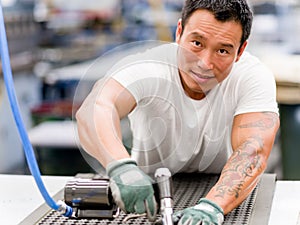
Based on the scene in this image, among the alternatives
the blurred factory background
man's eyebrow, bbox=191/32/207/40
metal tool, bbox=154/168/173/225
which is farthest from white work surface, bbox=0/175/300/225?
the blurred factory background

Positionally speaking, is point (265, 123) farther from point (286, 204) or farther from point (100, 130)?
point (100, 130)

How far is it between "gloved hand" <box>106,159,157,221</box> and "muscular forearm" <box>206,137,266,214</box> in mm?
257

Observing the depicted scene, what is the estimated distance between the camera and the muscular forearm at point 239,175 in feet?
4.59

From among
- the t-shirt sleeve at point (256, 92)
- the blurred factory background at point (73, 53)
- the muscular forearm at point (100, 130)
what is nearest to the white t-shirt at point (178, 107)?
the t-shirt sleeve at point (256, 92)

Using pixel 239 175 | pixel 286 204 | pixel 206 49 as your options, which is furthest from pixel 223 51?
pixel 286 204

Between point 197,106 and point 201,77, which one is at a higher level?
point 201,77

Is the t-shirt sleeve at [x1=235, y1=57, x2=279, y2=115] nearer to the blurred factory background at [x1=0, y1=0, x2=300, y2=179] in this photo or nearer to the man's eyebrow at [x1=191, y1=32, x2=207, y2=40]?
the man's eyebrow at [x1=191, y1=32, x2=207, y2=40]

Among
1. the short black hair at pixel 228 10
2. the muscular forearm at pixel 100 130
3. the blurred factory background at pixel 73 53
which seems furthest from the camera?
the blurred factory background at pixel 73 53

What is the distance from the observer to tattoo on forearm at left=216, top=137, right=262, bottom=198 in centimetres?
142

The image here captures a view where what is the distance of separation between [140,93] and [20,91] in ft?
8.26

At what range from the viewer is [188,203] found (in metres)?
1.51

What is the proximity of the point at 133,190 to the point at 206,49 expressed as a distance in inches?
18.3

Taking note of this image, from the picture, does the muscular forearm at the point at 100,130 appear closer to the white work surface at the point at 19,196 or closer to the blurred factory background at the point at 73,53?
the white work surface at the point at 19,196

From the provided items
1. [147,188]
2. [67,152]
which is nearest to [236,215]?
[147,188]
